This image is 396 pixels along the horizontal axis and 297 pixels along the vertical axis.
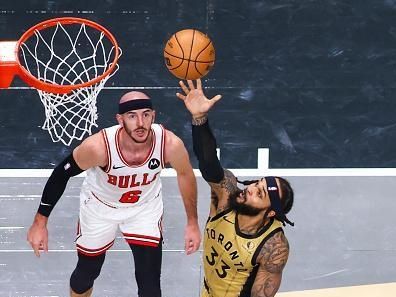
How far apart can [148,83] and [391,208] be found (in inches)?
113

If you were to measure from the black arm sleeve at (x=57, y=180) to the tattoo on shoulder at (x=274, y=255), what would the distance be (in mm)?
1455

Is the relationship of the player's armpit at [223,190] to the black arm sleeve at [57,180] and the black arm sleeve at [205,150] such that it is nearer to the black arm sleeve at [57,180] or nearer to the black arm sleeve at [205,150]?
the black arm sleeve at [205,150]

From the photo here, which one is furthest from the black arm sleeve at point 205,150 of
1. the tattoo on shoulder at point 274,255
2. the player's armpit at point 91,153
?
the player's armpit at point 91,153

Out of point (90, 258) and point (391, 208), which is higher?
point (90, 258)

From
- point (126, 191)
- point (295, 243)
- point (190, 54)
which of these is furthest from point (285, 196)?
point (295, 243)

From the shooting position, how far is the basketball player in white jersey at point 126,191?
5.78 m

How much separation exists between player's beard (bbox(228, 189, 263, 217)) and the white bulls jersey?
2.24 ft

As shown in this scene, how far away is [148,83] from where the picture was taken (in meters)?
9.01

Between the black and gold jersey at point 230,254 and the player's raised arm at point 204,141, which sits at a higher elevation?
the player's raised arm at point 204,141

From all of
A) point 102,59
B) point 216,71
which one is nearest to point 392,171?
point 216,71

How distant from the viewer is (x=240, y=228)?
17.9 ft

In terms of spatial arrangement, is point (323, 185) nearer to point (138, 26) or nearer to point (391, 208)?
point (391, 208)

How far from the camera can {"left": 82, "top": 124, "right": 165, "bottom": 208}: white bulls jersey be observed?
5.84m

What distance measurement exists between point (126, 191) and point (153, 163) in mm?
326
